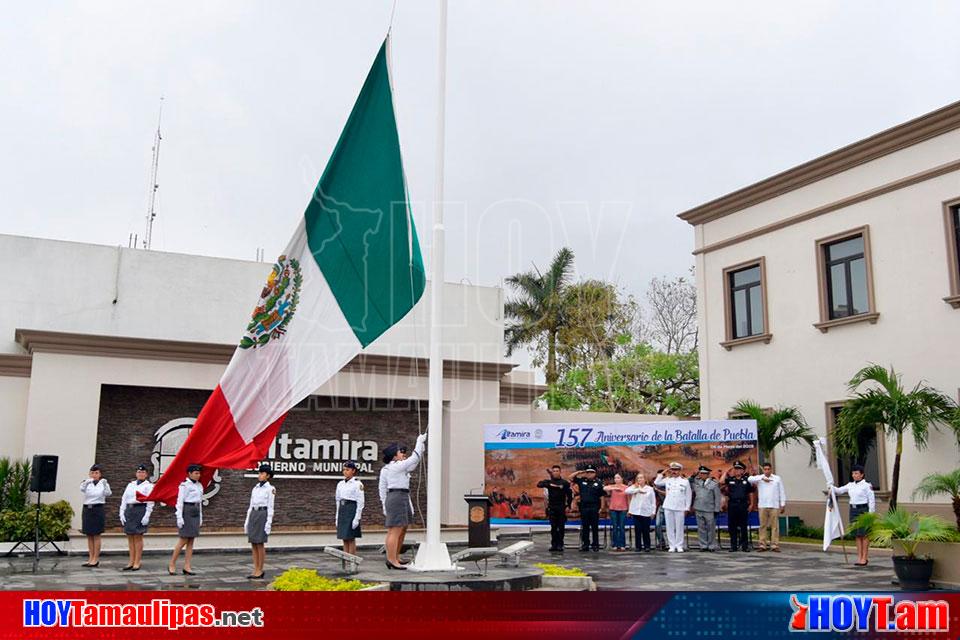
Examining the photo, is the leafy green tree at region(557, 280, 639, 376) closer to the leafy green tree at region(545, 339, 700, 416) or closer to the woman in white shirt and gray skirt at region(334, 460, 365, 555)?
the leafy green tree at region(545, 339, 700, 416)

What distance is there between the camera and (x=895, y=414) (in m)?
16.9

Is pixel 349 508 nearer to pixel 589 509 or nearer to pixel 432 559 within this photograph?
pixel 432 559

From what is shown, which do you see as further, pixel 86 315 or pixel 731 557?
pixel 86 315

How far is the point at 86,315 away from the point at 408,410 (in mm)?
7849

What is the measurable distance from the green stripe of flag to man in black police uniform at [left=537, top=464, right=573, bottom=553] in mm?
8465

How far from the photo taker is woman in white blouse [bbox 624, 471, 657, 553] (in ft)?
59.8

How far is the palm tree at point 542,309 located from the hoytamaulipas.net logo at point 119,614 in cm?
3143

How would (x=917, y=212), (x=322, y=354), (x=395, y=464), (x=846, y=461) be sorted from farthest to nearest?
(x=846, y=461), (x=917, y=212), (x=395, y=464), (x=322, y=354)

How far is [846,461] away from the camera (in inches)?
781

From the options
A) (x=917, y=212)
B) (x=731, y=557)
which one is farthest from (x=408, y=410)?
(x=917, y=212)

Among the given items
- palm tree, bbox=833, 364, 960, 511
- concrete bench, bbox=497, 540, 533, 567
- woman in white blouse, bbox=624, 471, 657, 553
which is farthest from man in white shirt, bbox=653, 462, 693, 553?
concrete bench, bbox=497, 540, 533, 567

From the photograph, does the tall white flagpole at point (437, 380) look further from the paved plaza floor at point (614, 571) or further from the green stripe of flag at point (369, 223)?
the paved plaza floor at point (614, 571)

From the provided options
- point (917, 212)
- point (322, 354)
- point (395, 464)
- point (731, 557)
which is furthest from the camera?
Result: point (917, 212)

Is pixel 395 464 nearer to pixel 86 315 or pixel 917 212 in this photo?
pixel 86 315
